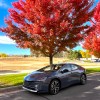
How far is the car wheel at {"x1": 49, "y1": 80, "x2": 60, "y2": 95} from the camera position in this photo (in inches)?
363

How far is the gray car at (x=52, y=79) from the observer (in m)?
8.98

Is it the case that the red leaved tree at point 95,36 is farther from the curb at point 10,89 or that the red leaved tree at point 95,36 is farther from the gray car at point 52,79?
the curb at point 10,89

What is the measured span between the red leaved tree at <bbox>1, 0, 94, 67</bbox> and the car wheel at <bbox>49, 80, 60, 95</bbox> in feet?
15.1

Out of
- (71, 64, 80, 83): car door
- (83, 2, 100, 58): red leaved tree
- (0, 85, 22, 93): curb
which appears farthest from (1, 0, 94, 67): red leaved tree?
(83, 2, 100, 58): red leaved tree

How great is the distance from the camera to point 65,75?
10.2 meters

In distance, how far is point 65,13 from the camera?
534 inches

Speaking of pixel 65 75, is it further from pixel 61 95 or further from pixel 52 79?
pixel 61 95

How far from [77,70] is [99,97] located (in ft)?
9.77

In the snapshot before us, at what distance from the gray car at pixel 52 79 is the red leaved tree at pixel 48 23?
325 centimetres

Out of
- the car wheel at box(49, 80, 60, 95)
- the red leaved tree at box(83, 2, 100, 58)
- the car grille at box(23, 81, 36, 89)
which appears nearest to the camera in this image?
the car grille at box(23, 81, 36, 89)

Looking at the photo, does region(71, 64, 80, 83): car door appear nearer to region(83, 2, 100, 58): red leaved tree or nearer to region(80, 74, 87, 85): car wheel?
region(80, 74, 87, 85): car wheel

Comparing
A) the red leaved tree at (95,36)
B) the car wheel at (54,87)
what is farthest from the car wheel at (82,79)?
the red leaved tree at (95,36)

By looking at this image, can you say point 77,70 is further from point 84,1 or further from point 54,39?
point 84,1

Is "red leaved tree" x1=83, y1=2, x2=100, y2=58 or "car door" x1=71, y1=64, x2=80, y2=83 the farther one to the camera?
"red leaved tree" x1=83, y1=2, x2=100, y2=58
